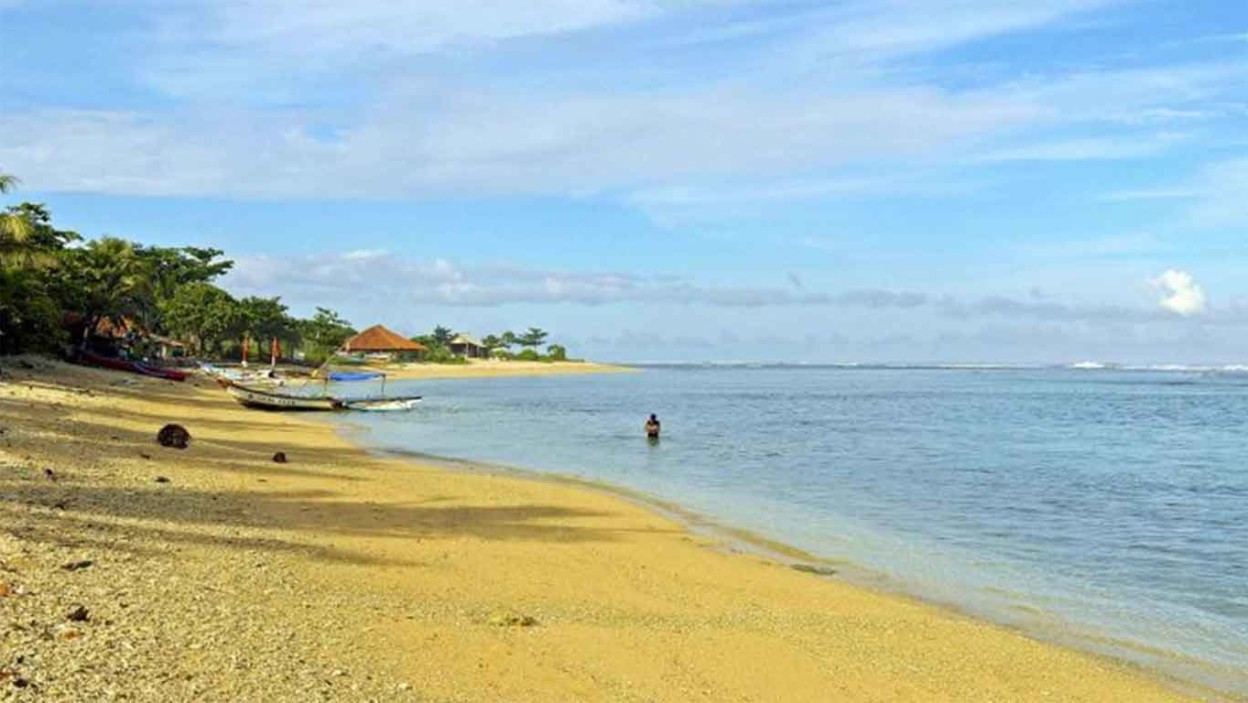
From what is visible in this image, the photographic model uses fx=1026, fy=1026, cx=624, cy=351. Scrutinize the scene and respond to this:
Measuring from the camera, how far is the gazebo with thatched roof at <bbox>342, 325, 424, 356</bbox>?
136 meters

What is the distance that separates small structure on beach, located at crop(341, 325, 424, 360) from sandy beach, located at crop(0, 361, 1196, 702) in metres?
119

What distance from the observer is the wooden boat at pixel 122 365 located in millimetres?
57875

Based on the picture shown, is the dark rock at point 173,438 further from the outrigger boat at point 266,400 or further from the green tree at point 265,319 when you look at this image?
the green tree at point 265,319

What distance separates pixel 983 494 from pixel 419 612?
18857 millimetres

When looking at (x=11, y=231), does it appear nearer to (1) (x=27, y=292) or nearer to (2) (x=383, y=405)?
(1) (x=27, y=292)

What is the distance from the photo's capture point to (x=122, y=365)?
59.3m

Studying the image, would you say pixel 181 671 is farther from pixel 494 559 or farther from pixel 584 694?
pixel 494 559

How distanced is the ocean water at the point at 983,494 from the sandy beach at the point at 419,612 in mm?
1842

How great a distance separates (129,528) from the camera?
1248 cm

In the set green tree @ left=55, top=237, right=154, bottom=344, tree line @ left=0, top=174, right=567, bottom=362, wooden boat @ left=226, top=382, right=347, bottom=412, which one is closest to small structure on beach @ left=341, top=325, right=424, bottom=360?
tree line @ left=0, top=174, right=567, bottom=362

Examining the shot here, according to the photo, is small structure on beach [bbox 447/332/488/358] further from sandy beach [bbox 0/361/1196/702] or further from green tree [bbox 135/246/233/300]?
sandy beach [bbox 0/361/1196/702]

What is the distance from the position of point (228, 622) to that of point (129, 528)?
455 centimetres

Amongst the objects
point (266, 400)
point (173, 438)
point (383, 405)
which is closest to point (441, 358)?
point (383, 405)

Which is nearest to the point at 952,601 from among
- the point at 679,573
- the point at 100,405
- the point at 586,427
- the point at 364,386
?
the point at 679,573
